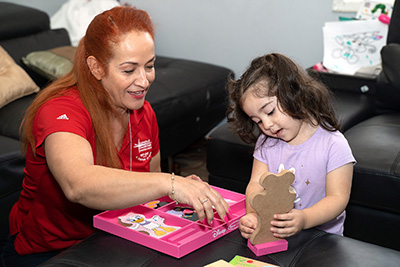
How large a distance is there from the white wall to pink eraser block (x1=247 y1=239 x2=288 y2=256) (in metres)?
1.92

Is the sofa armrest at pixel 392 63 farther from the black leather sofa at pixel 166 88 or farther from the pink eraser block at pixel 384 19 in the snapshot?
the black leather sofa at pixel 166 88

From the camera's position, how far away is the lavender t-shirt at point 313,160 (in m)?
1.40

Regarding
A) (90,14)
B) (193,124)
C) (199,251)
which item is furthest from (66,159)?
(90,14)

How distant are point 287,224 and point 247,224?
97 millimetres

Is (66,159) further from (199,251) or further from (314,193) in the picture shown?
(314,193)

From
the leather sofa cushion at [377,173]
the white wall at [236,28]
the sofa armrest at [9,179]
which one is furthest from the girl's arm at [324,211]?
the white wall at [236,28]

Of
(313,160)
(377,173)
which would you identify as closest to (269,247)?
(313,160)

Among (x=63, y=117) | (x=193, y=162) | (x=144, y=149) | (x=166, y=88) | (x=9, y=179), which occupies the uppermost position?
(x=63, y=117)

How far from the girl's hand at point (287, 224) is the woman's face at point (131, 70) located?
0.51m

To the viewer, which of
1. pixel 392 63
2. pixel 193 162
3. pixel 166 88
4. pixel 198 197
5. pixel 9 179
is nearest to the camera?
pixel 198 197

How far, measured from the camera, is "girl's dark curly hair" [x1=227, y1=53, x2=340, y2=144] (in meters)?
1.36

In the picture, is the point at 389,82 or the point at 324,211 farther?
the point at 389,82

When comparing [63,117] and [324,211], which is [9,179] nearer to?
[63,117]

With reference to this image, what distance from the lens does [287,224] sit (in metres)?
1.21
